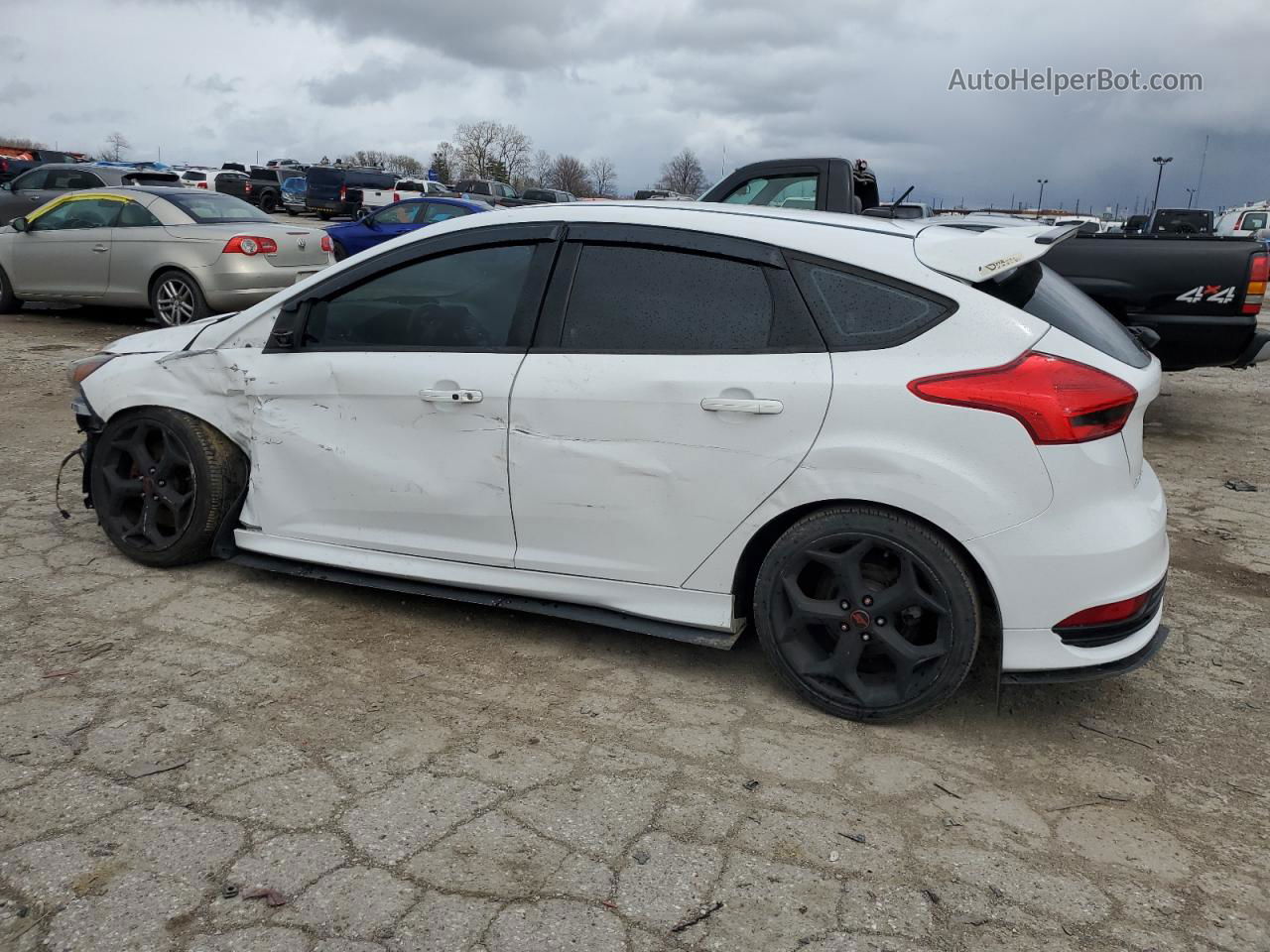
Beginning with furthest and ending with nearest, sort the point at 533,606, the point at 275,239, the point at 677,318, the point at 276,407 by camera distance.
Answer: the point at 275,239 → the point at 276,407 → the point at 533,606 → the point at 677,318

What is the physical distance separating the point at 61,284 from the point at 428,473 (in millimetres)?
9409

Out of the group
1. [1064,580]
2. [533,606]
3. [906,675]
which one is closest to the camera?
[1064,580]

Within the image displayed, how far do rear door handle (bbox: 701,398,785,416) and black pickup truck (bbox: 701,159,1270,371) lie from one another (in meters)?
4.50

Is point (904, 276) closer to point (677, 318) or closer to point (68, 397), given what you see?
point (677, 318)

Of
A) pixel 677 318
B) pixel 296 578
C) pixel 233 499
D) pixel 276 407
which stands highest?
pixel 677 318

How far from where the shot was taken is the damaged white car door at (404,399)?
12.1 ft

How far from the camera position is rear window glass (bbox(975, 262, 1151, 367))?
318 centimetres

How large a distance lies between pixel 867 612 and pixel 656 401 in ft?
3.13

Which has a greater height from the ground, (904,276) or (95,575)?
(904,276)

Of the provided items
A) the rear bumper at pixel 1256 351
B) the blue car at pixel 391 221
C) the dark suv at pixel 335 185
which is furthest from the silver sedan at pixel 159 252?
the dark suv at pixel 335 185

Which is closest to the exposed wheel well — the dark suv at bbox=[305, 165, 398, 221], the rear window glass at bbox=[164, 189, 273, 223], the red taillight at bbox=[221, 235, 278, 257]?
the red taillight at bbox=[221, 235, 278, 257]

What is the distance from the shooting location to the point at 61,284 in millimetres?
11125

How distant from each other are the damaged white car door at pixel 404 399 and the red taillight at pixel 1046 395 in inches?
58.6

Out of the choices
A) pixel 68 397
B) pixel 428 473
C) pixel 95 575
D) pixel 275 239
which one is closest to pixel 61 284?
pixel 275 239
